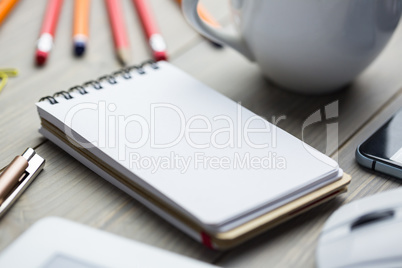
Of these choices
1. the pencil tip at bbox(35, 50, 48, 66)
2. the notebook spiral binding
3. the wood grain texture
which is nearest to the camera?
the wood grain texture

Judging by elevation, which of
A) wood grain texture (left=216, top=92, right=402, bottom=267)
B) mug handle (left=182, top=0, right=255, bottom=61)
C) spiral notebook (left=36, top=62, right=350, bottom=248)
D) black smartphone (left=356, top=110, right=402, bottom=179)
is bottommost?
wood grain texture (left=216, top=92, right=402, bottom=267)

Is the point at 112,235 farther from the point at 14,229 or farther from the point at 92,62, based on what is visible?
the point at 92,62

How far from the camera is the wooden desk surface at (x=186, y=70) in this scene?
0.41 metres

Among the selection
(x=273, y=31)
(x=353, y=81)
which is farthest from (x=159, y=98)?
(x=353, y=81)

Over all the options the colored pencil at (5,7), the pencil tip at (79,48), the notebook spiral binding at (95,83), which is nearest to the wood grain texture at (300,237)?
the notebook spiral binding at (95,83)

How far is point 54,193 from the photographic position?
0.45 meters

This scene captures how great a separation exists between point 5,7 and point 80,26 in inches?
4.3

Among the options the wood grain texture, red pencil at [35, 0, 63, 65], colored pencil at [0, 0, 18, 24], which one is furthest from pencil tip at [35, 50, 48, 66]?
the wood grain texture

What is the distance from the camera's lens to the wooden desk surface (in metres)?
0.41

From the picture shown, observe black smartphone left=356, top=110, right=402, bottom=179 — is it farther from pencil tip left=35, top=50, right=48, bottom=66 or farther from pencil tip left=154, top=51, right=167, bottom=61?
pencil tip left=35, top=50, right=48, bottom=66

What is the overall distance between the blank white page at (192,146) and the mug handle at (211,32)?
51mm

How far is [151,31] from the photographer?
2.17ft

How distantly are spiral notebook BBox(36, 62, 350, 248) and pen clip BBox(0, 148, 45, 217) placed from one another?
3 centimetres

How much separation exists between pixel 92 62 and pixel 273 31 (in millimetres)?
223
